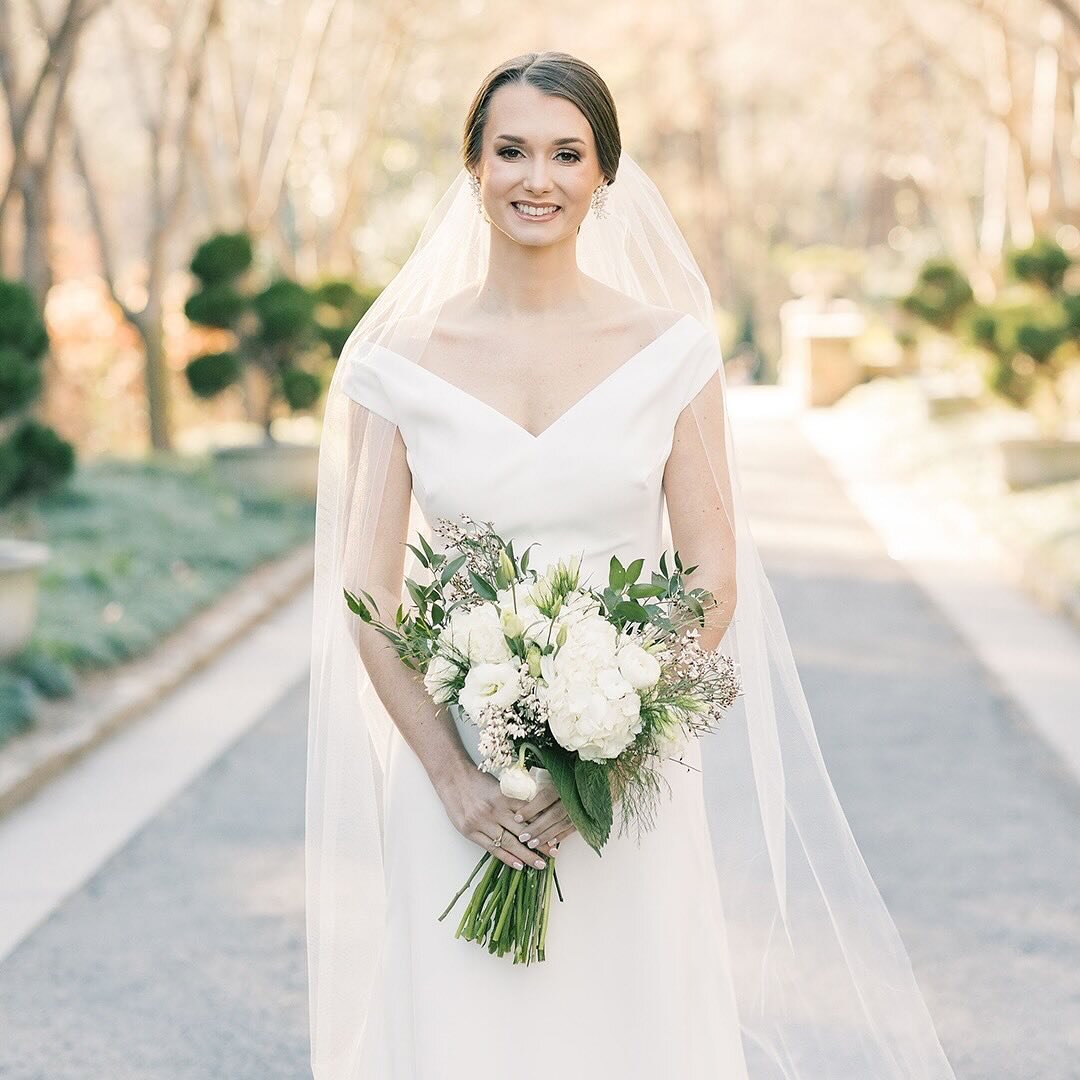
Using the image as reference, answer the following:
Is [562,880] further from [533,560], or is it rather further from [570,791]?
[533,560]

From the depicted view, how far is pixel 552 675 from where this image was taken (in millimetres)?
2484

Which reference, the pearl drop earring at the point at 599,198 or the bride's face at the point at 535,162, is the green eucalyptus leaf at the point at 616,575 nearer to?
the bride's face at the point at 535,162

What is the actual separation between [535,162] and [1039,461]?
11900 mm

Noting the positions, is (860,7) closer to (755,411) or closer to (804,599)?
(755,411)

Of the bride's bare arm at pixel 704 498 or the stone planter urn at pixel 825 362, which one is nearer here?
the bride's bare arm at pixel 704 498

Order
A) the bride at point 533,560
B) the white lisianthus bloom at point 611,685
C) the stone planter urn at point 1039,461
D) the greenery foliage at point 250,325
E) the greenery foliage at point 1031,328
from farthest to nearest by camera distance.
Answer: the stone planter urn at point 1039,461, the greenery foliage at point 250,325, the greenery foliage at point 1031,328, the bride at point 533,560, the white lisianthus bloom at point 611,685

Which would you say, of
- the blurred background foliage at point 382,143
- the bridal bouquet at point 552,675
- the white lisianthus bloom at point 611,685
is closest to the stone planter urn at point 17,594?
the bridal bouquet at point 552,675

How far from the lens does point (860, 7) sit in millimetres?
25547

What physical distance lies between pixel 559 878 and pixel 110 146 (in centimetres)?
3639

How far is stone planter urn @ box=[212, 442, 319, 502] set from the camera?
46.1ft

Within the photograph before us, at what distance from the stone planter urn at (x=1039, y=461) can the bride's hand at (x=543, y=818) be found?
11861 mm

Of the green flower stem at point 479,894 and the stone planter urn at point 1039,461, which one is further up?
the green flower stem at point 479,894

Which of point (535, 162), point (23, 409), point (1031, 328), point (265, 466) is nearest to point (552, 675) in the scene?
point (535, 162)

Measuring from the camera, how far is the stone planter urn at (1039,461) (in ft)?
45.6
